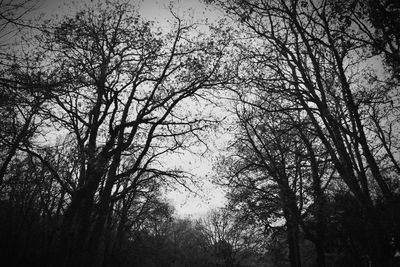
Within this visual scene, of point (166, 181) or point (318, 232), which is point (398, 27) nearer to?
point (166, 181)

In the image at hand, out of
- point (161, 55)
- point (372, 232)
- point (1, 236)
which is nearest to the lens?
point (372, 232)

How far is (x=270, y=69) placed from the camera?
10.1 m

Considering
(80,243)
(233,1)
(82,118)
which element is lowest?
(80,243)

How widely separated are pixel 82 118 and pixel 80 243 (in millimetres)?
5872

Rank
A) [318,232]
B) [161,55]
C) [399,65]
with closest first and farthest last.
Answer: [399,65] < [161,55] < [318,232]

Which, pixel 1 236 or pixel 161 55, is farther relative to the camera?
pixel 161 55

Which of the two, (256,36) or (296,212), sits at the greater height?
(256,36)

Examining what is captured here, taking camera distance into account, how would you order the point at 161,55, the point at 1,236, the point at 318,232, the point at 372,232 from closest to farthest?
the point at 372,232
the point at 1,236
the point at 161,55
the point at 318,232

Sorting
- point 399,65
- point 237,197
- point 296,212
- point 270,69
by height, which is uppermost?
point 270,69

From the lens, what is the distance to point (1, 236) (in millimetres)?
11930

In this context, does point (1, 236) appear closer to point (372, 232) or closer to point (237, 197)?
point (237, 197)

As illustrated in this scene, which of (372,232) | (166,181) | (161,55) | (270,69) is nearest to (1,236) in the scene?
(166,181)

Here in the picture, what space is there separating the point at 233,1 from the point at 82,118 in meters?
8.97

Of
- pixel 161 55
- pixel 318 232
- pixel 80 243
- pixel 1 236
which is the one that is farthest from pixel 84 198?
pixel 318 232
